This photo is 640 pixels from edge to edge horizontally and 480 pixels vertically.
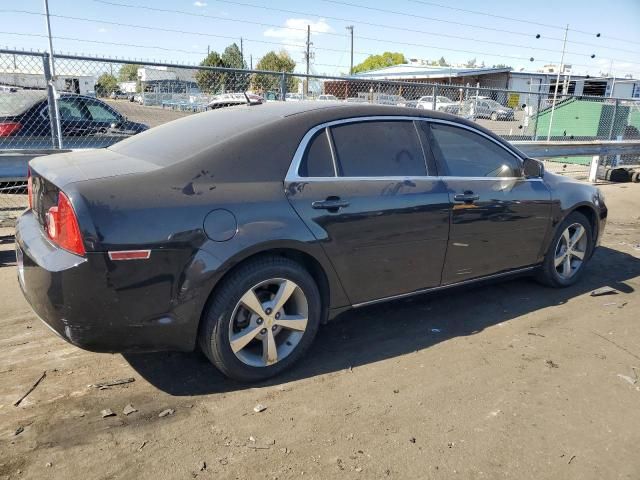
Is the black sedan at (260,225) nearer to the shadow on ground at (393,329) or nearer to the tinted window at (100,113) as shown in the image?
the shadow on ground at (393,329)

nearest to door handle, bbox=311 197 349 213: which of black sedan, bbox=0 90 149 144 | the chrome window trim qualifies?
the chrome window trim

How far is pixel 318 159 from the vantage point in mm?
3260


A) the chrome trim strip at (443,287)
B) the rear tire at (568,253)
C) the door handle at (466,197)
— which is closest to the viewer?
the chrome trim strip at (443,287)

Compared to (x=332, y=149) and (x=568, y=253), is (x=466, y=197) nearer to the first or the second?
(x=332, y=149)

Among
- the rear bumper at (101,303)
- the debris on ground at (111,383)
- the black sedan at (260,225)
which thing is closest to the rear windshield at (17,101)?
the black sedan at (260,225)

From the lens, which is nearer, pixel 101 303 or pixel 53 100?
pixel 101 303

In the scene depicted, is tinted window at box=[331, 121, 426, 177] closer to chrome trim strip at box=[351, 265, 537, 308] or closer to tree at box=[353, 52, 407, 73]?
chrome trim strip at box=[351, 265, 537, 308]

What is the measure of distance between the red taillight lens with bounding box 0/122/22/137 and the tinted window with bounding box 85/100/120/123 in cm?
102

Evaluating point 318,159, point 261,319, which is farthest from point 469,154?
point 261,319

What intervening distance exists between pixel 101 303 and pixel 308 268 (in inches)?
49.1

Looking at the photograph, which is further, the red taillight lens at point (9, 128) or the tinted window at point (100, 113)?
the tinted window at point (100, 113)

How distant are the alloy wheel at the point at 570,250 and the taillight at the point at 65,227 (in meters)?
4.04

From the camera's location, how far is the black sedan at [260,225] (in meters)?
2.63

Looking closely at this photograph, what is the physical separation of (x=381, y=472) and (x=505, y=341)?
5.91 ft
